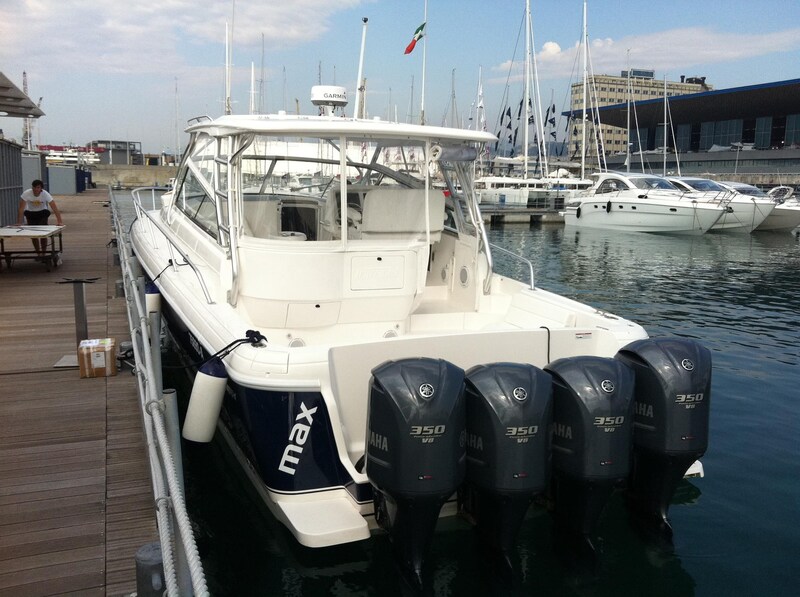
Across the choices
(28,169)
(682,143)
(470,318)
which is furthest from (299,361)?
(682,143)

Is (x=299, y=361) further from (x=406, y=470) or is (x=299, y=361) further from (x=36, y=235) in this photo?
(x=36, y=235)

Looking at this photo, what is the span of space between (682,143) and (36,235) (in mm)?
70563

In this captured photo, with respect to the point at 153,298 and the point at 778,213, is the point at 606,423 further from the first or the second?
the point at 778,213

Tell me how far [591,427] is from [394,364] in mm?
1141

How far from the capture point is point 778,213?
95.1ft

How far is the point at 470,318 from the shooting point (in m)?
6.18

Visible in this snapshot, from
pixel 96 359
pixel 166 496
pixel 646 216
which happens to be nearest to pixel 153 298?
pixel 96 359

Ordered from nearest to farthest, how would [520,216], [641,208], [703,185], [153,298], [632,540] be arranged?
[632,540] → [153,298] → [641,208] → [703,185] → [520,216]

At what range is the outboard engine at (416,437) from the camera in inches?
139

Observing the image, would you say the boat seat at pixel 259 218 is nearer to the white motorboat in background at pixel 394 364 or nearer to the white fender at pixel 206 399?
the white motorboat in background at pixel 394 364

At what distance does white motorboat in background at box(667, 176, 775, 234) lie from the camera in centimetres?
2812

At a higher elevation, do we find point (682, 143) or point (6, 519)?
point (682, 143)

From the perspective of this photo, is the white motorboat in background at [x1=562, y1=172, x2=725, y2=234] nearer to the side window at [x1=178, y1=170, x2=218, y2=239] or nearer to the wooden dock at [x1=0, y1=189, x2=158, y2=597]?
the side window at [x1=178, y1=170, x2=218, y2=239]

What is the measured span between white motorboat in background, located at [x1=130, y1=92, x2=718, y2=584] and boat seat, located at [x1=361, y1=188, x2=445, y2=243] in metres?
0.02
